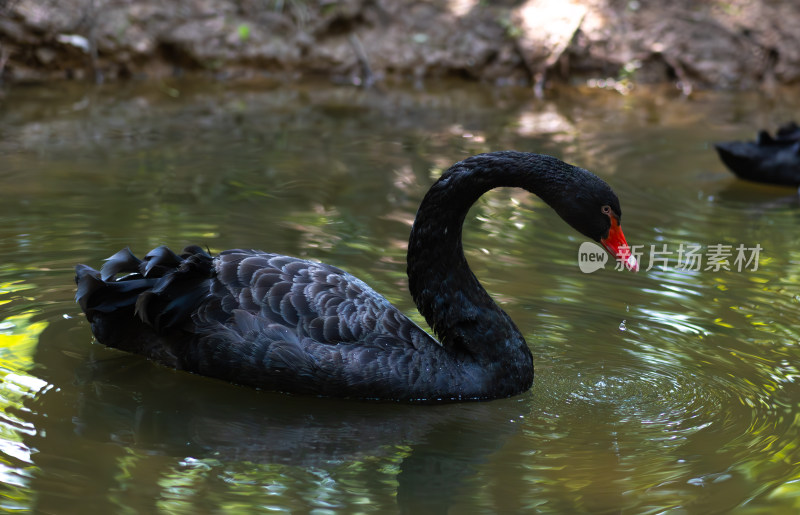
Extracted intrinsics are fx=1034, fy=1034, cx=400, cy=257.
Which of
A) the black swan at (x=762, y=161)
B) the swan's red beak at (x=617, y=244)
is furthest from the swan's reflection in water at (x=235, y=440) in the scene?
the black swan at (x=762, y=161)

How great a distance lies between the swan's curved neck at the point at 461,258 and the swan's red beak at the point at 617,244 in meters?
0.28

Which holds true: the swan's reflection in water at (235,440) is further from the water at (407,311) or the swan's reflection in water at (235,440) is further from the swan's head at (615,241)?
the swan's head at (615,241)

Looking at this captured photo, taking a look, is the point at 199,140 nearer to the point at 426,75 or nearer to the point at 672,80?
the point at 426,75

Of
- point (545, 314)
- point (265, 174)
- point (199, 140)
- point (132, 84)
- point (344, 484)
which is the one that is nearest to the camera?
point (344, 484)

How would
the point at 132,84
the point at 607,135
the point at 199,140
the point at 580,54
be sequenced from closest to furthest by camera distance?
the point at 199,140 < the point at 607,135 < the point at 132,84 < the point at 580,54

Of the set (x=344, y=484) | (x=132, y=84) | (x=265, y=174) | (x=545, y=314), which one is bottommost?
(x=344, y=484)

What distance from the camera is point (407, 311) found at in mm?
5574

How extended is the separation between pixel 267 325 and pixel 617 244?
1608mm

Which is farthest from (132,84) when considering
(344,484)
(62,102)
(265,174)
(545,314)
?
(344,484)

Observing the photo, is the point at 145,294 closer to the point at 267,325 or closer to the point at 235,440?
the point at 267,325

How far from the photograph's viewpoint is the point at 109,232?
663cm

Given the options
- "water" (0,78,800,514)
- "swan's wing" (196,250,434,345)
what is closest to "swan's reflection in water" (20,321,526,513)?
"water" (0,78,800,514)

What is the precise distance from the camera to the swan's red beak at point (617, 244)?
4.60m

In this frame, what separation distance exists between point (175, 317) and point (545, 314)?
2.09 metres
